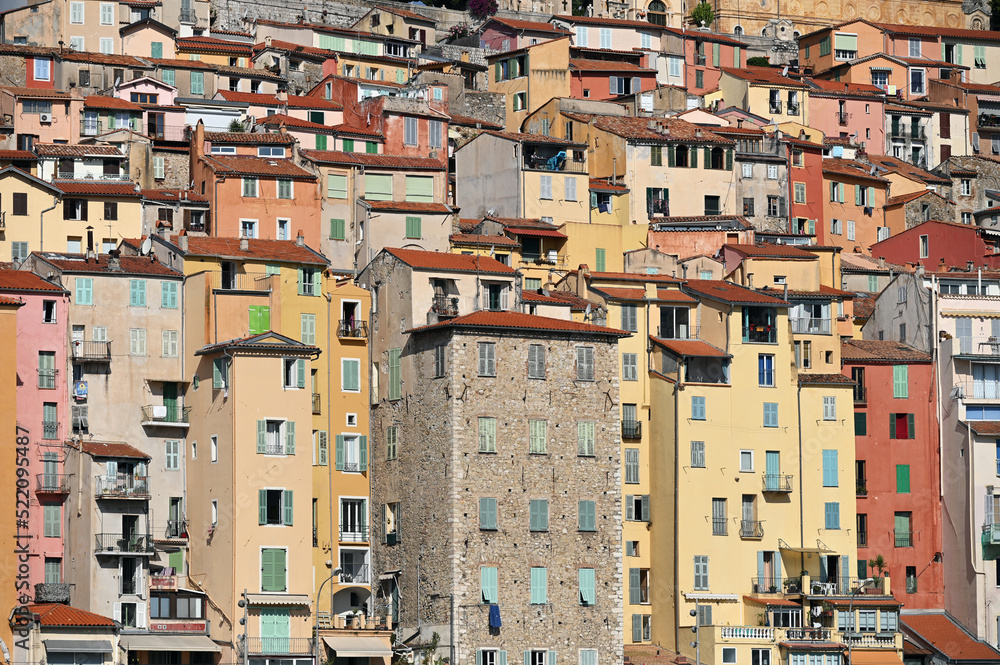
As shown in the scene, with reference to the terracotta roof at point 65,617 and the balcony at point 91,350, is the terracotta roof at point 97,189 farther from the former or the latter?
the terracotta roof at point 65,617

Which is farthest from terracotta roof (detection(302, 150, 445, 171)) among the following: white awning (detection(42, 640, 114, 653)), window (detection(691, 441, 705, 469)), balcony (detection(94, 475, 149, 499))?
white awning (detection(42, 640, 114, 653))

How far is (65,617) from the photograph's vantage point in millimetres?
60625

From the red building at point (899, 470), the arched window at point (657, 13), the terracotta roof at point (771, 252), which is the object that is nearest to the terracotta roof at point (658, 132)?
the terracotta roof at point (771, 252)

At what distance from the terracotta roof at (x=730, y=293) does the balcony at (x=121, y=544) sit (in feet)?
79.2

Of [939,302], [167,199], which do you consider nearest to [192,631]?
[167,199]

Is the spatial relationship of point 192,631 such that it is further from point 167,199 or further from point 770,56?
point 770,56

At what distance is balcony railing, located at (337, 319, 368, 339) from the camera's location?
229ft

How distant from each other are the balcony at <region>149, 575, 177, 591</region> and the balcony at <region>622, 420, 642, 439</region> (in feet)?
58.5

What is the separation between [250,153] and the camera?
82.2 meters

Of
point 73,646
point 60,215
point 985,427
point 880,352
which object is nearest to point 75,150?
point 60,215

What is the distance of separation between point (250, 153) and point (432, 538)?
80.4 ft

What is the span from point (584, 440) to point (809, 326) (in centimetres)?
1361

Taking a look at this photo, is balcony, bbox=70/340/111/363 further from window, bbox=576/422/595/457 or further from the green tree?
the green tree

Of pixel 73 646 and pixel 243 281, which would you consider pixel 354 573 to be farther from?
pixel 243 281
